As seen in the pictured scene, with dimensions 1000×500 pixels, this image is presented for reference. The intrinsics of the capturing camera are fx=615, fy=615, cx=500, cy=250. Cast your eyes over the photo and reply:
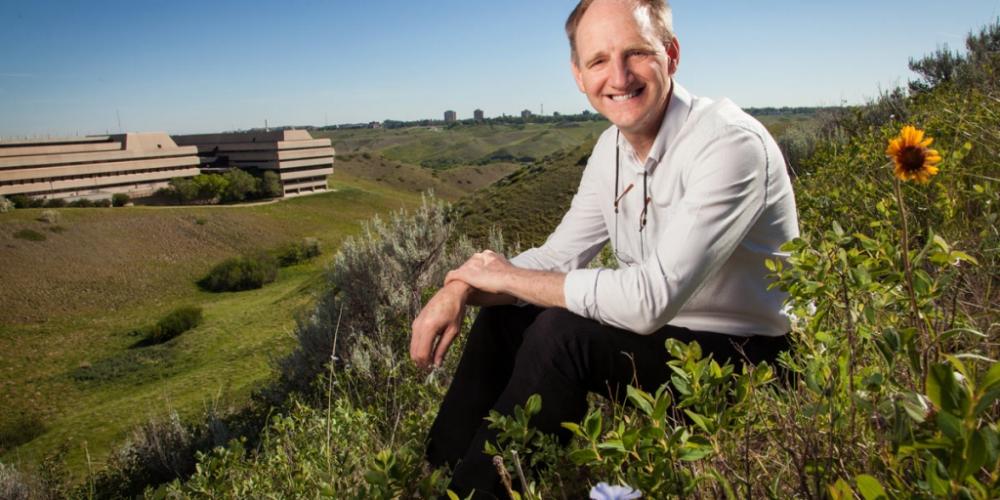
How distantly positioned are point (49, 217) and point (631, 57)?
49608 mm

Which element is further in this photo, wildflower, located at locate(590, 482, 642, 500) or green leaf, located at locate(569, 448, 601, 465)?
green leaf, located at locate(569, 448, 601, 465)

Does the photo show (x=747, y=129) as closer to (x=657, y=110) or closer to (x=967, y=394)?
(x=657, y=110)

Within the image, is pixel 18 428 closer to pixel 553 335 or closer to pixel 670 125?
pixel 553 335

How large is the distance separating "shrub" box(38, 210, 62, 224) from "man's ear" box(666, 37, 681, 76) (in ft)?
162

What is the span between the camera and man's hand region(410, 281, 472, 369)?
7.06ft

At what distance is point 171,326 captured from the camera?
94.4ft

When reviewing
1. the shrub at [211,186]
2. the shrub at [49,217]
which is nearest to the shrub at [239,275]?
the shrub at [49,217]

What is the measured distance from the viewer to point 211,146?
79.6 metres

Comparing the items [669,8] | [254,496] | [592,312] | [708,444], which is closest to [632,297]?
[592,312]

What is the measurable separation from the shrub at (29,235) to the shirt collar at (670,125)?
46651mm

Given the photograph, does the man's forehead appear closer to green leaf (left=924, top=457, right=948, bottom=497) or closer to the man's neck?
the man's neck

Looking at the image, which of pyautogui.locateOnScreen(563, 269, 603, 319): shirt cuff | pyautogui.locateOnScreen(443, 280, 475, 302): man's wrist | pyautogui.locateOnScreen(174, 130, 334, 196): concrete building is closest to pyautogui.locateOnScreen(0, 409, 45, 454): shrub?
pyautogui.locateOnScreen(443, 280, 475, 302): man's wrist

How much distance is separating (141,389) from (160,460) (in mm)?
15310

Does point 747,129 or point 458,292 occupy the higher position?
point 747,129
